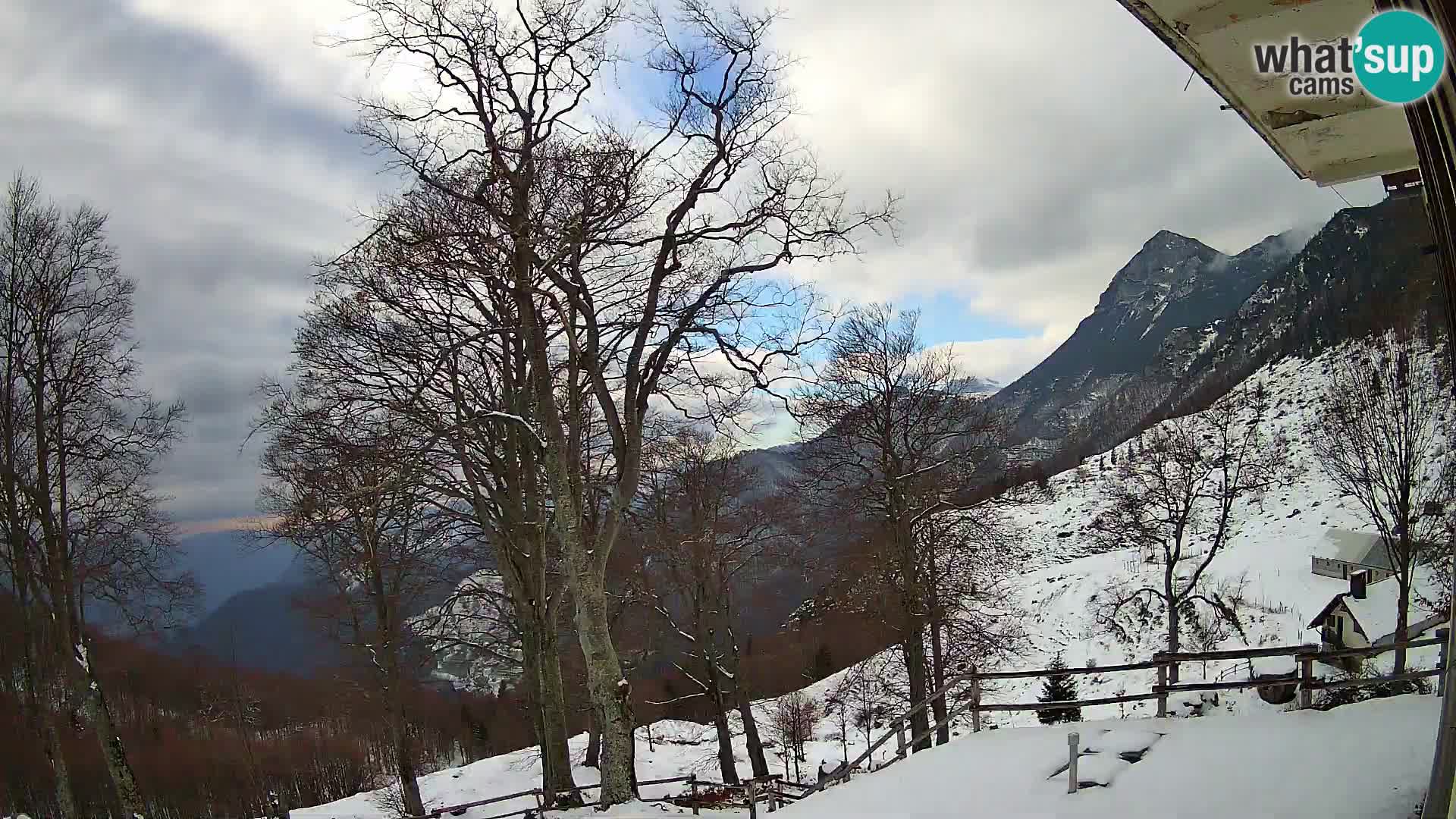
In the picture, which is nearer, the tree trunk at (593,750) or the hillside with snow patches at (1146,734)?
the hillside with snow patches at (1146,734)

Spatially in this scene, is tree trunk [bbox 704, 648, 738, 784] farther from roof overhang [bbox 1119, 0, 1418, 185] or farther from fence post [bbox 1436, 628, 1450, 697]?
roof overhang [bbox 1119, 0, 1418, 185]

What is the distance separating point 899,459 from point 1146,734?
26.4ft

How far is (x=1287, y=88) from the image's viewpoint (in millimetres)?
3631

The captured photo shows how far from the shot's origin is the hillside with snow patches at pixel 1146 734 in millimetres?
6180

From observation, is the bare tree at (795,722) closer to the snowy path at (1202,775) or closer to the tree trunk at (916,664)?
the tree trunk at (916,664)

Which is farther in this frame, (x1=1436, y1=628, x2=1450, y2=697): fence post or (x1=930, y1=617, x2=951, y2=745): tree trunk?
(x1=930, y1=617, x2=951, y2=745): tree trunk

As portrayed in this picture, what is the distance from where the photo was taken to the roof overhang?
3.06 m

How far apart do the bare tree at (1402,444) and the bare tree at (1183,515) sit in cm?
437

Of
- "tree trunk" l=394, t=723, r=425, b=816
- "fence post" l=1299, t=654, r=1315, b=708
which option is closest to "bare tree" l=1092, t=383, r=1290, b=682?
"fence post" l=1299, t=654, r=1315, b=708

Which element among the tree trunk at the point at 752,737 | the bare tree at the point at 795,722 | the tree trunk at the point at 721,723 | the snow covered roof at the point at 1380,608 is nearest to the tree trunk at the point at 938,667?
the tree trunk at the point at 752,737

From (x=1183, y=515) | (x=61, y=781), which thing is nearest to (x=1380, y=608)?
(x=1183, y=515)

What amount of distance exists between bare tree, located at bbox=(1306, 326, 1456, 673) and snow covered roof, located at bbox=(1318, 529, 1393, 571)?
749cm

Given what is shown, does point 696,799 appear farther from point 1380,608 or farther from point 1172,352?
point 1172,352

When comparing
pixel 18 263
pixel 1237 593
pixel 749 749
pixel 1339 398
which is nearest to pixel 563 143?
pixel 18 263
